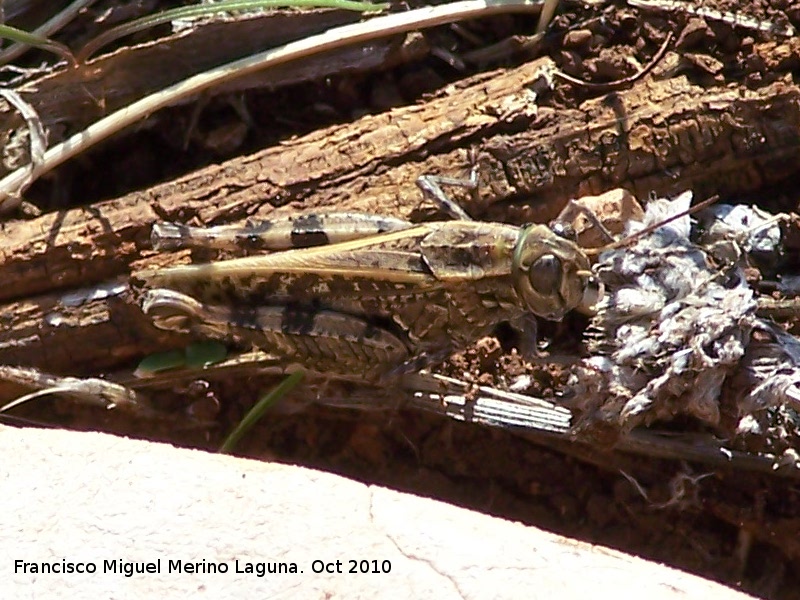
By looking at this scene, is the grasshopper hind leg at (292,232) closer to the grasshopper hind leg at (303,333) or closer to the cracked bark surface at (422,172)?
the cracked bark surface at (422,172)

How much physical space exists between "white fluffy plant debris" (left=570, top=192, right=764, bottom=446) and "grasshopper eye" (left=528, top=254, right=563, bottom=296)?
14cm

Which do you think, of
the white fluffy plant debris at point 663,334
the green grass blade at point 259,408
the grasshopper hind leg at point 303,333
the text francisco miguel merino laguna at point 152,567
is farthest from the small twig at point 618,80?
the text francisco miguel merino laguna at point 152,567

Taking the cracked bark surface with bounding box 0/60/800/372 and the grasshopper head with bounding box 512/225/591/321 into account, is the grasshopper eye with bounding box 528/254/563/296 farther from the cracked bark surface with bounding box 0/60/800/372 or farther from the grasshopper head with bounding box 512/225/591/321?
the cracked bark surface with bounding box 0/60/800/372

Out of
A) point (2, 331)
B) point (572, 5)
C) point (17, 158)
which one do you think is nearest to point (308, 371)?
point (2, 331)

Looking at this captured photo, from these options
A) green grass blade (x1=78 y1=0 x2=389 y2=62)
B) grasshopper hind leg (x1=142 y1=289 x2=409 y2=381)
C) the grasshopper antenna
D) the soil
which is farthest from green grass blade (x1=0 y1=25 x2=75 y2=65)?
the grasshopper antenna

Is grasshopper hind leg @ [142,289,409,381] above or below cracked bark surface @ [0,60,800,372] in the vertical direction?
below

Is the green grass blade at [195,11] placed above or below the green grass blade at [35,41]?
above

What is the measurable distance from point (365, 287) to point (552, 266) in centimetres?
53

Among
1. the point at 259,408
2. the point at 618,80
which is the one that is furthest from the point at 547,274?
the point at 259,408

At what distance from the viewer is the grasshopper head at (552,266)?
252 cm

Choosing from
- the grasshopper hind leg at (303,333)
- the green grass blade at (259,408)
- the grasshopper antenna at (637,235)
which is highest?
the grasshopper antenna at (637,235)

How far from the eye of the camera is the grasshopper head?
252 cm

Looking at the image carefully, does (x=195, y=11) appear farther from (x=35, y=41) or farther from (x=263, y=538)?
(x=263, y=538)

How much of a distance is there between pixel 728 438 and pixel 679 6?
4.03 ft
